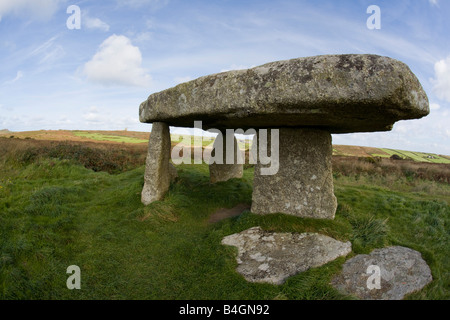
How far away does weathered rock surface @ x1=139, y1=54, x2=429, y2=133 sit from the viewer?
363 cm

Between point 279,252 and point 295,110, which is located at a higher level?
point 295,110

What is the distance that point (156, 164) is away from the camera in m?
7.05

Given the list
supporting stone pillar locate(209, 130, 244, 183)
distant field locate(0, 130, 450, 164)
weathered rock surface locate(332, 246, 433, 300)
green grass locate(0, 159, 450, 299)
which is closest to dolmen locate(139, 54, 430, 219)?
green grass locate(0, 159, 450, 299)

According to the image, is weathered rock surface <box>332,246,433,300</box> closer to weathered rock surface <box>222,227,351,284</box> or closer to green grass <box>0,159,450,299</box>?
green grass <box>0,159,450,299</box>

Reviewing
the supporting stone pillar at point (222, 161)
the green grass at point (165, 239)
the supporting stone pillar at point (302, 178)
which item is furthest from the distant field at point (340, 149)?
the supporting stone pillar at point (302, 178)

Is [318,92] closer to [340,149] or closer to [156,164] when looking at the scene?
[156,164]

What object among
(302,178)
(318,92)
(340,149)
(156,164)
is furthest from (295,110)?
(340,149)

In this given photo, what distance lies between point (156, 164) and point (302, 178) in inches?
145

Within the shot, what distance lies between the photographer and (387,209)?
23.4ft

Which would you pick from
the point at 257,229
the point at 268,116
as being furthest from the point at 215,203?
the point at 268,116

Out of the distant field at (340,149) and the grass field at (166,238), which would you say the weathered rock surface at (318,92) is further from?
the distant field at (340,149)
